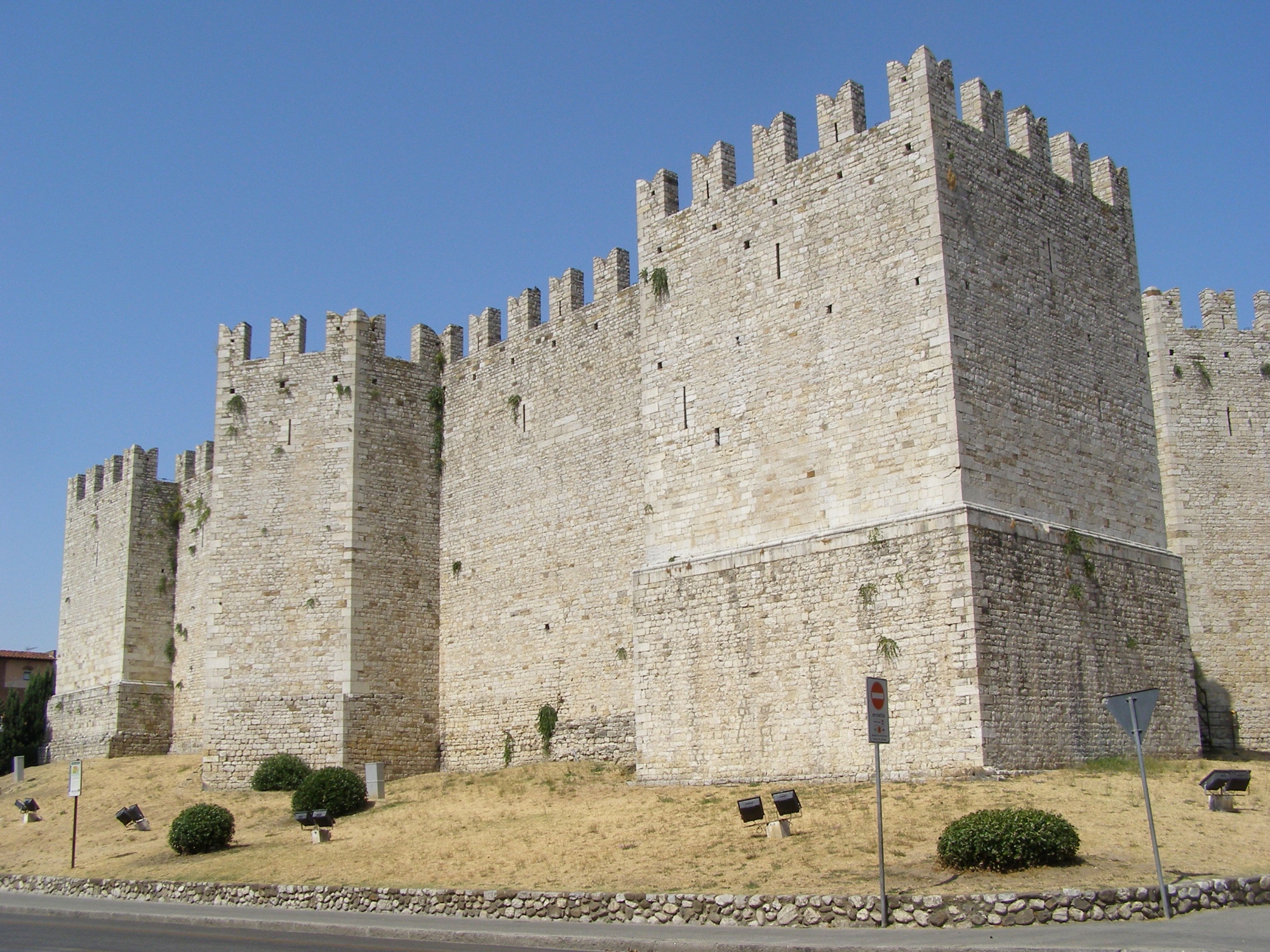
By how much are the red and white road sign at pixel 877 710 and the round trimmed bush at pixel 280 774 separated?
A: 1626 cm

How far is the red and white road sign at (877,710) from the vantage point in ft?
38.1

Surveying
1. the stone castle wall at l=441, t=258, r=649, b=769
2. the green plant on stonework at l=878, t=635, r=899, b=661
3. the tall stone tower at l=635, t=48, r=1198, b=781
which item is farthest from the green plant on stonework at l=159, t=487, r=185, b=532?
the green plant on stonework at l=878, t=635, r=899, b=661

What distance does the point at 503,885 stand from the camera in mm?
14773

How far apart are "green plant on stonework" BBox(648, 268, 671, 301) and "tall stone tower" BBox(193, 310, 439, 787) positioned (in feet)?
27.9

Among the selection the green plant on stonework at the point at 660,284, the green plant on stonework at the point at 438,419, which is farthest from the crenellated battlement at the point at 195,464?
the green plant on stonework at the point at 660,284

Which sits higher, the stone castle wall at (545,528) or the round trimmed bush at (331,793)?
the stone castle wall at (545,528)

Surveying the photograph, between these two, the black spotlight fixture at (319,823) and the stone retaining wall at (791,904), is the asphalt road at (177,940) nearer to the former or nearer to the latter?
the stone retaining wall at (791,904)

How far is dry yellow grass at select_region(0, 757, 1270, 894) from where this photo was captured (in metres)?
13.0

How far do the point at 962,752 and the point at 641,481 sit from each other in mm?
9238

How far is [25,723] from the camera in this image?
134 ft

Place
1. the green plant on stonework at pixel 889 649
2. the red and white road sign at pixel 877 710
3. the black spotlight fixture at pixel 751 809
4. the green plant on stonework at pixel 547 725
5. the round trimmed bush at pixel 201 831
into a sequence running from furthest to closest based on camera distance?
1. the green plant on stonework at pixel 547 725
2. the round trimmed bush at pixel 201 831
3. the green plant on stonework at pixel 889 649
4. the black spotlight fixture at pixel 751 809
5. the red and white road sign at pixel 877 710

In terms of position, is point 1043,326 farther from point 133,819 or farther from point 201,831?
point 133,819

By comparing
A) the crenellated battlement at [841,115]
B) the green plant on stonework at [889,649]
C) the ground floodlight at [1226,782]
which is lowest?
the ground floodlight at [1226,782]

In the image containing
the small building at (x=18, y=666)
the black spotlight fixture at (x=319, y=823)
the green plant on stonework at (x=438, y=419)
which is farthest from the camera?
the small building at (x=18, y=666)
